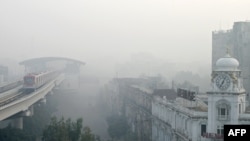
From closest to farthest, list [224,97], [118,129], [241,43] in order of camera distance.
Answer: [224,97] < [118,129] < [241,43]

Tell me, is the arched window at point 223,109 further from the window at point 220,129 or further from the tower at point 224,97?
the window at point 220,129

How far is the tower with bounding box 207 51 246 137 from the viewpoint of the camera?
118 ft

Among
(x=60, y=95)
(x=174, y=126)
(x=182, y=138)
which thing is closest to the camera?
(x=182, y=138)

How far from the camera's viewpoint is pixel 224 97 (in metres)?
36.1

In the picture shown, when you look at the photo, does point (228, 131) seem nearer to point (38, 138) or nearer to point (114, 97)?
point (38, 138)

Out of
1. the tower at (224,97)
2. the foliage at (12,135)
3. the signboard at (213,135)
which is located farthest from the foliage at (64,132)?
the tower at (224,97)

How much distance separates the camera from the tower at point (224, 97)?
35.8 metres

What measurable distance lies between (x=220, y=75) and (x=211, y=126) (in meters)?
4.26

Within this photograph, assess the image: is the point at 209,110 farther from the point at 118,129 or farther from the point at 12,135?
the point at 118,129

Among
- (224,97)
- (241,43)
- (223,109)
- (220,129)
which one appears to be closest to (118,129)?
(241,43)

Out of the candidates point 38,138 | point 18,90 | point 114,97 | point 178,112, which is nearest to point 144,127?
point 38,138

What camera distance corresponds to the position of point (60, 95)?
119125 mm

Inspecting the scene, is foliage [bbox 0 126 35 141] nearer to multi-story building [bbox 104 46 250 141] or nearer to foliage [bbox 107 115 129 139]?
foliage [bbox 107 115 129 139]

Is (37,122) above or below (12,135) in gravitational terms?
below
